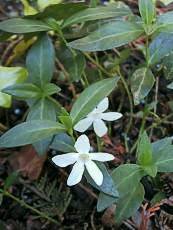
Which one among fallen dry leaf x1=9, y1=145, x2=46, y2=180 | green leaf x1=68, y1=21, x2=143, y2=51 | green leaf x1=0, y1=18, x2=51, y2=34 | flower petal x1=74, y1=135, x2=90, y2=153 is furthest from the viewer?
fallen dry leaf x1=9, y1=145, x2=46, y2=180

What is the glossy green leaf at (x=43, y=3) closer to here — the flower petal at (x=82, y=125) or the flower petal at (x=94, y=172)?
the flower petal at (x=82, y=125)

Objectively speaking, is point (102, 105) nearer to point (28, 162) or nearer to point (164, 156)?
point (164, 156)

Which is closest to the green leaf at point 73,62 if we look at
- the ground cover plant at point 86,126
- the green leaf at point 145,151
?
the ground cover plant at point 86,126

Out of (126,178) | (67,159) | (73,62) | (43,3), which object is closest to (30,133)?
(67,159)

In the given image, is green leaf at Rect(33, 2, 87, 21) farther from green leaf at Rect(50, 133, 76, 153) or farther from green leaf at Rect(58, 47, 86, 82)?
green leaf at Rect(50, 133, 76, 153)

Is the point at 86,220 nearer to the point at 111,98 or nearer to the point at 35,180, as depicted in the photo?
the point at 35,180

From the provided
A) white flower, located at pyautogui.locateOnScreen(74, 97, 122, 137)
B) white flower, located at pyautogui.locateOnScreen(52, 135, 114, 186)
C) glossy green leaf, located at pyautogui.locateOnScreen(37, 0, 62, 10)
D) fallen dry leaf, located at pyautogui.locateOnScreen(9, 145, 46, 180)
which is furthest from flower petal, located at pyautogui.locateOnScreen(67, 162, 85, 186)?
glossy green leaf, located at pyautogui.locateOnScreen(37, 0, 62, 10)

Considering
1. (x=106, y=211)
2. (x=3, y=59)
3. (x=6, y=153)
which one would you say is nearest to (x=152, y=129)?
(x=106, y=211)

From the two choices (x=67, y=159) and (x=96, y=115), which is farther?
(x=96, y=115)
